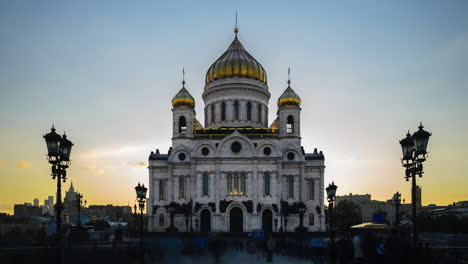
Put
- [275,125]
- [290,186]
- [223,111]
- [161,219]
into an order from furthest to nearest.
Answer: [275,125]
[223,111]
[161,219]
[290,186]

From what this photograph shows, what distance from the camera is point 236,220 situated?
49.2 meters

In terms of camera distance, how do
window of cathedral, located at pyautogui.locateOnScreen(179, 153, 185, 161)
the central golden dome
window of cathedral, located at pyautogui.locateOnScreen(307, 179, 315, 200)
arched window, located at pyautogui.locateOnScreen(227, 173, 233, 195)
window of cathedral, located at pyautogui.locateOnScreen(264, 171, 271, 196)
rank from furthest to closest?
the central golden dome → window of cathedral, located at pyautogui.locateOnScreen(307, 179, 315, 200) → window of cathedral, located at pyautogui.locateOnScreen(179, 153, 185, 161) → arched window, located at pyautogui.locateOnScreen(227, 173, 233, 195) → window of cathedral, located at pyautogui.locateOnScreen(264, 171, 271, 196)

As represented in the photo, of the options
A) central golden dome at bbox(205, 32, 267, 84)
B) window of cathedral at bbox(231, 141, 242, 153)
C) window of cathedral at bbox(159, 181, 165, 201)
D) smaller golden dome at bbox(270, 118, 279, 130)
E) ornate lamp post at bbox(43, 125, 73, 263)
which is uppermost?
central golden dome at bbox(205, 32, 267, 84)

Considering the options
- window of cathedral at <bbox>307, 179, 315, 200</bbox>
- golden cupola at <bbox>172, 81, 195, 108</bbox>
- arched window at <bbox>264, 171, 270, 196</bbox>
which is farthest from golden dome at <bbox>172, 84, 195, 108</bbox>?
window of cathedral at <bbox>307, 179, 315, 200</bbox>

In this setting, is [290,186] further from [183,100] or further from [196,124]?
[183,100]

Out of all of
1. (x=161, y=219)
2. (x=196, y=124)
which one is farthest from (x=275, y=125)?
(x=161, y=219)

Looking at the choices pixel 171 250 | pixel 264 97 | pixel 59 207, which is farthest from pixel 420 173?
pixel 264 97

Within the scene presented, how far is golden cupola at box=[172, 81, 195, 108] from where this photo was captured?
176 ft

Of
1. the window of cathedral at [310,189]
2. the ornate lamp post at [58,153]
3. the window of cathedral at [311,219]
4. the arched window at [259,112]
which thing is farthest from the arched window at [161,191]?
the ornate lamp post at [58,153]

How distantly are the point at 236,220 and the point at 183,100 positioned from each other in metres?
15.4

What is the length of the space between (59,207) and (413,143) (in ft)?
41.3

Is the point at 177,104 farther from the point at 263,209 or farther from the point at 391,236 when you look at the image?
the point at 391,236

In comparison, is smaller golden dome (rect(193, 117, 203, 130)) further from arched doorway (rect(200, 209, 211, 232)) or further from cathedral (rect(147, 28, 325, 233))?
arched doorway (rect(200, 209, 211, 232))

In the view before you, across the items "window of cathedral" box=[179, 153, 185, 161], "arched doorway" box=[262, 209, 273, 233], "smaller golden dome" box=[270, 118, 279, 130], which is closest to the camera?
"arched doorway" box=[262, 209, 273, 233]
